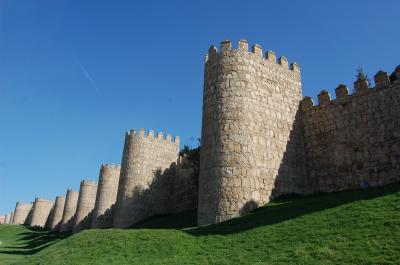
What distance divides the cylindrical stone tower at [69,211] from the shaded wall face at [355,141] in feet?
116

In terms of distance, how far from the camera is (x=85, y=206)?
40.4 metres

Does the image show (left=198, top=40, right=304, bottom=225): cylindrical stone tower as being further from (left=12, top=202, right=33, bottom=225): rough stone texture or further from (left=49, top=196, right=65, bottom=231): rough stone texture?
(left=12, top=202, right=33, bottom=225): rough stone texture

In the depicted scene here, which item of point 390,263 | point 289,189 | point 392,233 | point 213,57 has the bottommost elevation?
point 390,263

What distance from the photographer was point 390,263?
24.9 ft

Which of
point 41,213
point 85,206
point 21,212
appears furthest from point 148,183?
point 21,212

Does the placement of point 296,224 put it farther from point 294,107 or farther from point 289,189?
point 294,107

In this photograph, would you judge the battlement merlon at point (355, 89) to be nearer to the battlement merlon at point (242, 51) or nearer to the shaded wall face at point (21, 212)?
the battlement merlon at point (242, 51)

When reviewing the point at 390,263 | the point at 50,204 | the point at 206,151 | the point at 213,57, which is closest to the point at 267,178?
the point at 206,151

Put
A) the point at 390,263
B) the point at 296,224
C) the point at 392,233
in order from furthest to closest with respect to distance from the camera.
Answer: the point at 296,224 → the point at 392,233 → the point at 390,263

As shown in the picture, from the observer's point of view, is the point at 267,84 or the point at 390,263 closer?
the point at 390,263

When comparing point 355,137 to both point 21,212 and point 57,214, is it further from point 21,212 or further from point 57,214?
point 21,212

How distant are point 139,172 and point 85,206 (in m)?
13.6

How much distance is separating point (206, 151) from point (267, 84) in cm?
457

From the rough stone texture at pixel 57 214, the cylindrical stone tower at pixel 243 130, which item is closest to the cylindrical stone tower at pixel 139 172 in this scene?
the cylindrical stone tower at pixel 243 130
